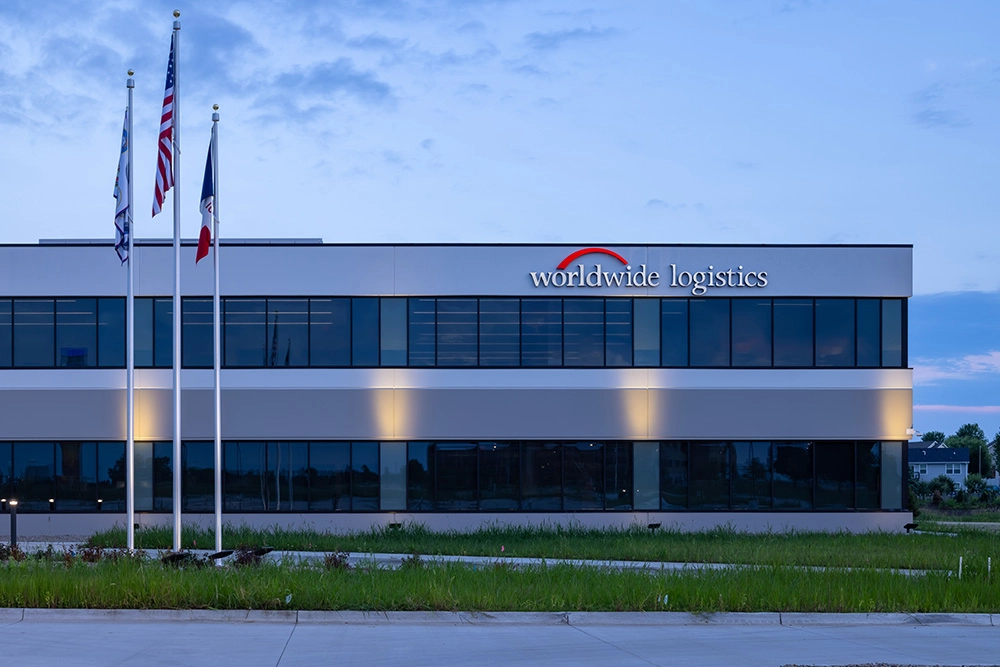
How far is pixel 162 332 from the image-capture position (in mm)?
32125

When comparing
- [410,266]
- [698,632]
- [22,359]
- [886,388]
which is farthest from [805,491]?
[22,359]

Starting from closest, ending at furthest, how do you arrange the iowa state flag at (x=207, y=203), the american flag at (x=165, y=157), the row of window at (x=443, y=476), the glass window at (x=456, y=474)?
the american flag at (x=165, y=157) < the iowa state flag at (x=207, y=203) < the row of window at (x=443, y=476) < the glass window at (x=456, y=474)

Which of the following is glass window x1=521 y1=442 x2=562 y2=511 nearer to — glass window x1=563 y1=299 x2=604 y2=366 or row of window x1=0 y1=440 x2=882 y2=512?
row of window x1=0 y1=440 x2=882 y2=512

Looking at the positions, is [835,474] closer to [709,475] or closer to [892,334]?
[709,475]

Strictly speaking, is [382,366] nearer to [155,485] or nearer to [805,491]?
[155,485]

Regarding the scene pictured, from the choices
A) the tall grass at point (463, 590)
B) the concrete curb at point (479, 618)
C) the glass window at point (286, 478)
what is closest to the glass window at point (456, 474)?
the glass window at point (286, 478)

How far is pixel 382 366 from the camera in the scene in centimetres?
3219

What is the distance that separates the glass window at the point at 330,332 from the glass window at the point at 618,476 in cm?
807

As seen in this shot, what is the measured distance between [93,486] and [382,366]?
349 inches

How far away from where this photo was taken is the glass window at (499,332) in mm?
32375

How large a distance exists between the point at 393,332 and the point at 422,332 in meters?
0.84

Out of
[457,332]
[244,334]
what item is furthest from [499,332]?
[244,334]

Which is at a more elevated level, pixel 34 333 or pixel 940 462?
pixel 34 333

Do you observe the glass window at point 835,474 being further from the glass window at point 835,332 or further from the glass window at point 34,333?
the glass window at point 34,333
